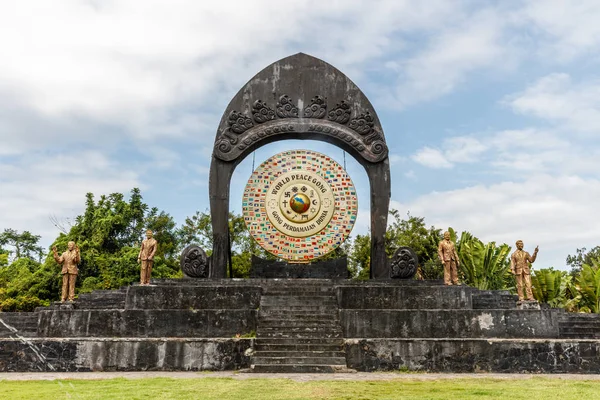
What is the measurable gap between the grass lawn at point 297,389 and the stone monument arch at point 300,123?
4.86 metres

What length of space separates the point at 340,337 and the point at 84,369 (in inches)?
150

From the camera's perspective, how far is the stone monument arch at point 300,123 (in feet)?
38.7

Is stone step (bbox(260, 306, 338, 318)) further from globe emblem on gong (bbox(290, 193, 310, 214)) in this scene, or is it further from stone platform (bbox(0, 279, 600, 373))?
globe emblem on gong (bbox(290, 193, 310, 214))

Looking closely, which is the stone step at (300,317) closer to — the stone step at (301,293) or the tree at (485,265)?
the stone step at (301,293)

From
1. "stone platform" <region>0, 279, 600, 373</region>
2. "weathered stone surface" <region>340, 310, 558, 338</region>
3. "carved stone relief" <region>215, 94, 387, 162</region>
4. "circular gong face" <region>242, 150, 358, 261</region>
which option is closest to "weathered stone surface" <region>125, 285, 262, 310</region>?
"stone platform" <region>0, 279, 600, 373</region>

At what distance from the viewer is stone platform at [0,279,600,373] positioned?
8328 millimetres

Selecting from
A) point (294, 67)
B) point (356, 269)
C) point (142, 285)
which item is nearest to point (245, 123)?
point (294, 67)

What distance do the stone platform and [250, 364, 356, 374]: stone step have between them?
0.05 feet

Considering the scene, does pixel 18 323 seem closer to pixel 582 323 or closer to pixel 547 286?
pixel 582 323

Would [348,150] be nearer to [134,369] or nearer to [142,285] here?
[142,285]

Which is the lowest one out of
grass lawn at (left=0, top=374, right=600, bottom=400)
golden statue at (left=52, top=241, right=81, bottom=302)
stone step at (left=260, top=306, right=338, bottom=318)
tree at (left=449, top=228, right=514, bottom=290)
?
grass lawn at (left=0, top=374, right=600, bottom=400)

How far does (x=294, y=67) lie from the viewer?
40.5 feet

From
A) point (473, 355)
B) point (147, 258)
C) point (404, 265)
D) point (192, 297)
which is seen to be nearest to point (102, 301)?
point (147, 258)

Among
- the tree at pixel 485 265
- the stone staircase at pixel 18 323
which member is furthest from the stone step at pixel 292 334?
the tree at pixel 485 265
